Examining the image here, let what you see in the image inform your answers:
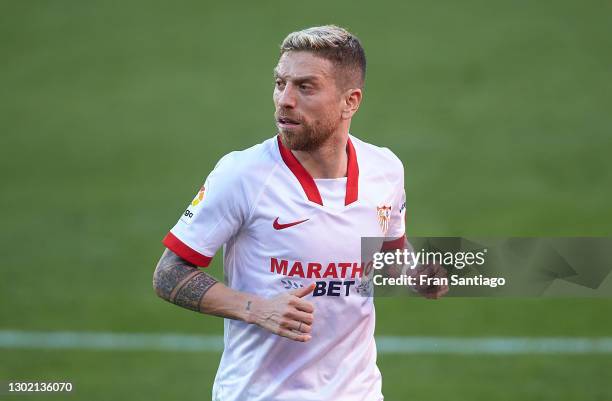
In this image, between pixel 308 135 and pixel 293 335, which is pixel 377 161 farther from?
pixel 293 335

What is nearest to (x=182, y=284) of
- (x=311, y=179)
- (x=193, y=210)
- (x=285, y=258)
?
(x=193, y=210)

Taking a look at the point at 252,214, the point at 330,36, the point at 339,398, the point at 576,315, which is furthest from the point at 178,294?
the point at 576,315

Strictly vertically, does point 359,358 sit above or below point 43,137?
below

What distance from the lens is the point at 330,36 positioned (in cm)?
584

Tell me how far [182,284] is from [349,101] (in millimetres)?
1278

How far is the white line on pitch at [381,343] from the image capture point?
11.8 m

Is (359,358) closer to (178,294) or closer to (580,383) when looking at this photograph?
(178,294)

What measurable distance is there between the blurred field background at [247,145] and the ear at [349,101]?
200 inches

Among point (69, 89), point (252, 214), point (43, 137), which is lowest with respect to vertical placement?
point (252, 214)

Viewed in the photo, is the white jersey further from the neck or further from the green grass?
the green grass

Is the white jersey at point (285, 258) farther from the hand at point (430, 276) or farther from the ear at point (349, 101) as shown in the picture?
the hand at point (430, 276)

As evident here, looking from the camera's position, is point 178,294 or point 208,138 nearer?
point 178,294

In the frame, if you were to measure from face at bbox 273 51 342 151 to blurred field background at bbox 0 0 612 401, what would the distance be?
203 inches

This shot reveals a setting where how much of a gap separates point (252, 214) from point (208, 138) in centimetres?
1206
